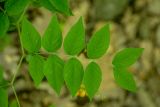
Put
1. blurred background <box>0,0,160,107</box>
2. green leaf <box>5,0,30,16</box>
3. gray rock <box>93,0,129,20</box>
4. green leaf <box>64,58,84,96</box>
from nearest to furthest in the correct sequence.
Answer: green leaf <box>64,58,84,96</box>
green leaf <box>5,0,30,16</box>
blurred background <box>0,0,160,107</box>
gray rock <box>93,0,129,20</box>

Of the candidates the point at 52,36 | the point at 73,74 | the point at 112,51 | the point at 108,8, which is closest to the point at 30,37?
the point at 52,36

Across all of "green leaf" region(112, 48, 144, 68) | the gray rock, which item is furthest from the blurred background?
"green leaf" region(112, 48, 144, 68)

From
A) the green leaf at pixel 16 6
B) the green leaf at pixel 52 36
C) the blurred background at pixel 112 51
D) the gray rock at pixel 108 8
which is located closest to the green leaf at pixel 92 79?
the green leaf at pixel 52 36

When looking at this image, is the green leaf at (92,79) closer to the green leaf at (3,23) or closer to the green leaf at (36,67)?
the green leaf at (36,67)

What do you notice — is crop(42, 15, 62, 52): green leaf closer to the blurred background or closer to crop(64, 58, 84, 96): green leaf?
crop(64, 58, 84, 96): green leaf

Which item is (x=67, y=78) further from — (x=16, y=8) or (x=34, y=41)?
(x=16, y=8)

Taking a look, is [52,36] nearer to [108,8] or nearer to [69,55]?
[69,55]
